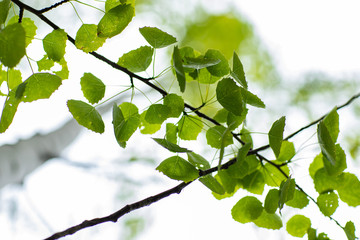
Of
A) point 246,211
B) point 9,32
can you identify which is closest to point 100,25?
point 9,32

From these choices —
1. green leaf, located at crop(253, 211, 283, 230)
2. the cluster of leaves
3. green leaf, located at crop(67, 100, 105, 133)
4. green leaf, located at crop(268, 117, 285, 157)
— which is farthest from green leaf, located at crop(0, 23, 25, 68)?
green leaf, located at crop(253, 211, 283, 230)

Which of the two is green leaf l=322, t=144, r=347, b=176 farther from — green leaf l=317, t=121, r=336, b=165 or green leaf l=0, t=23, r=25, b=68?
green leaf l=0, t=23, r=25, b=68

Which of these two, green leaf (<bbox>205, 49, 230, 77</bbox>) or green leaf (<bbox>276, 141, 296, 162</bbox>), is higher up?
green leaf (<bbox>205, 49, 230, 77</bbox>)

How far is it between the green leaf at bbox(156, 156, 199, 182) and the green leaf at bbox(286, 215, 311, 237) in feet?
0.54

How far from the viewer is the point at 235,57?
0.34 meters

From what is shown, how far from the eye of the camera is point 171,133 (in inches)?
15.2

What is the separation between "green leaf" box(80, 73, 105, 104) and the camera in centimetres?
38

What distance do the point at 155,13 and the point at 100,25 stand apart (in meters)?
2.09

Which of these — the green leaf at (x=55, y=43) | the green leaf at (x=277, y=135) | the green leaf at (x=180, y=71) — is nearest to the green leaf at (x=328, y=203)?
the green leaf at (x=277, y=135)

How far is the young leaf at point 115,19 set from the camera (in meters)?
0.31

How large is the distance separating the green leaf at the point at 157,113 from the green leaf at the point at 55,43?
0.11 m

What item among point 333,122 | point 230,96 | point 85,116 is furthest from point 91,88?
point 333,122

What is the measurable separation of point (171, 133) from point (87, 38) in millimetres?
138

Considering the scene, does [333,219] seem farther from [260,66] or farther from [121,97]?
[260,66]
